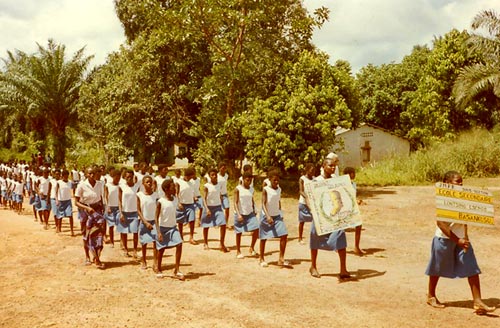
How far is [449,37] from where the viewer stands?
1300 inches

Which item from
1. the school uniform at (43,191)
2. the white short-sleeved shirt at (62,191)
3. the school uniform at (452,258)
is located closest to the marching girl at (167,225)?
the school uniform at (452,258)

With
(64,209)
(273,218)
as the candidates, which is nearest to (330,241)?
(273,218)

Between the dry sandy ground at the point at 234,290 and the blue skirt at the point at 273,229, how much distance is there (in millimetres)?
645

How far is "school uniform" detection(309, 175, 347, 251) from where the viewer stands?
7828mm

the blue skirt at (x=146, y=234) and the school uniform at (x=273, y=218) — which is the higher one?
the school uniform at (x=273, y=218)

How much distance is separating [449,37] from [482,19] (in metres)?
10.9

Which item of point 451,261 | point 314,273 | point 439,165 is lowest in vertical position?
point 314,273

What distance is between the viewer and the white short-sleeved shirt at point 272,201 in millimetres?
8875

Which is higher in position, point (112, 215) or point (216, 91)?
point (216, 91)

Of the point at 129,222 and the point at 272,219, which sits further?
the point at 129,222

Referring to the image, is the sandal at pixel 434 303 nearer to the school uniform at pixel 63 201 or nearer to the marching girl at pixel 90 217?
the marching girl at pixel 90 217

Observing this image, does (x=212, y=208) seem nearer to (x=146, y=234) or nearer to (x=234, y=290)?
(x=146, y=234)

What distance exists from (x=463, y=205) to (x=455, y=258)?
28.8 inches

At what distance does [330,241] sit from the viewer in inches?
311
